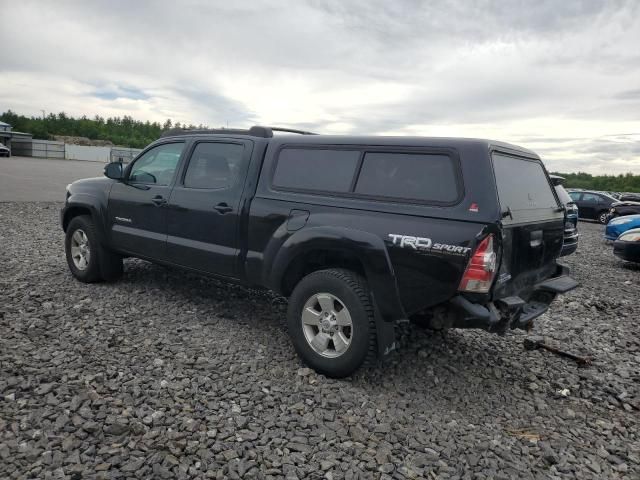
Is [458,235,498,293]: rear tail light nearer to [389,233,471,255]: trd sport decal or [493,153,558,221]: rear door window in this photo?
[389,233,471,255]: trd sport decal

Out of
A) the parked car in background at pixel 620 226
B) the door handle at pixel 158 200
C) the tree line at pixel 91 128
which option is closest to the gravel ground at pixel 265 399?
the door handle at pixel 158 200

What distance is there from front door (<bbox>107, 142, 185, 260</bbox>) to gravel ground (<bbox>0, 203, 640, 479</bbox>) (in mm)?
601

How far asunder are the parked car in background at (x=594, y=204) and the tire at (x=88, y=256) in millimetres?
20873

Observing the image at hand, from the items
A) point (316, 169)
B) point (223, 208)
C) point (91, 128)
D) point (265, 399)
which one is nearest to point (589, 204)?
point (316, 169)

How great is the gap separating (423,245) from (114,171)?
3.68 metres

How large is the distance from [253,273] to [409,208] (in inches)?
61.3

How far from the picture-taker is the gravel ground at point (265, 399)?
2689 mm

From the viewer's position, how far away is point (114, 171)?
5293mm

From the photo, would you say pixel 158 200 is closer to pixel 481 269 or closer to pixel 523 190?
pixel 481 269

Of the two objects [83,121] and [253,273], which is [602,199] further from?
[83,121]

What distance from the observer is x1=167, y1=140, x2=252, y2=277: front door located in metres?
4.37

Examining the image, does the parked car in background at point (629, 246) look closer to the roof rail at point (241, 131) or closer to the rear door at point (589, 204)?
the roof rail at point (241, 131)

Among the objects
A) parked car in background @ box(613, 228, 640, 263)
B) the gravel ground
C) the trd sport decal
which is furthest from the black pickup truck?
parked car in background @ box(613, 228, 640, 263)

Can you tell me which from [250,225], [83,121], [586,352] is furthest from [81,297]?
[83,121]
